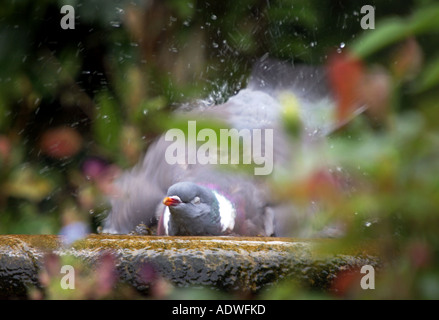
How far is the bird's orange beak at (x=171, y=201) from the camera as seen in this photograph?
1.93 metres

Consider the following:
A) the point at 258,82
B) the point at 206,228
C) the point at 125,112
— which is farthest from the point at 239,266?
the point at 258,82

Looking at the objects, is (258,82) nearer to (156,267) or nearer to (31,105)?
(31,105)

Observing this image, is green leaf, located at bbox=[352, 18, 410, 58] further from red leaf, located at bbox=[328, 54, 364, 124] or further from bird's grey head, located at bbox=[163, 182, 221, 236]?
bird's grey head, located at bbox=[163, 182, 221, 236]

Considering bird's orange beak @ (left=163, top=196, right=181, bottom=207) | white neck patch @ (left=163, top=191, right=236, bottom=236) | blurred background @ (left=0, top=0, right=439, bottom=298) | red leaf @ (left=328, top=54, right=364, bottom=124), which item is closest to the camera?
red leaf @ (left=328, top=54, right=364, bottom=124)

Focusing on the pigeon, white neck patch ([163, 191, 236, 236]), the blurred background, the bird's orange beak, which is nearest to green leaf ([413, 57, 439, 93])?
the pigeon

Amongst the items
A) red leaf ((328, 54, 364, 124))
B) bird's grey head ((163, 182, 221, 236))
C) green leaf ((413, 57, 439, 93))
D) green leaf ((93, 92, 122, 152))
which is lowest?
red leaf ((328, 54, 364, 124))

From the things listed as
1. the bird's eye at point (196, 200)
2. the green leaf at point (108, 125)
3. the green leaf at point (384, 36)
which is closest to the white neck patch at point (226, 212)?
the bird's eye at point (196, 200)

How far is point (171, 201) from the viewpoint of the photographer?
194cm

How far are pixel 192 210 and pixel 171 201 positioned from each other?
90mm

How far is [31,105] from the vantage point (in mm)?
3000

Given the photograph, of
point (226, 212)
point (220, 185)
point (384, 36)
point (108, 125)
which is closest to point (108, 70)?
point (108, 125)

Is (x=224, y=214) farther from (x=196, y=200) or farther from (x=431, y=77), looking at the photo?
(x=431, y=77)

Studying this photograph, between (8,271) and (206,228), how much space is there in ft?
2.90

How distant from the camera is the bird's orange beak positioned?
1.93m
